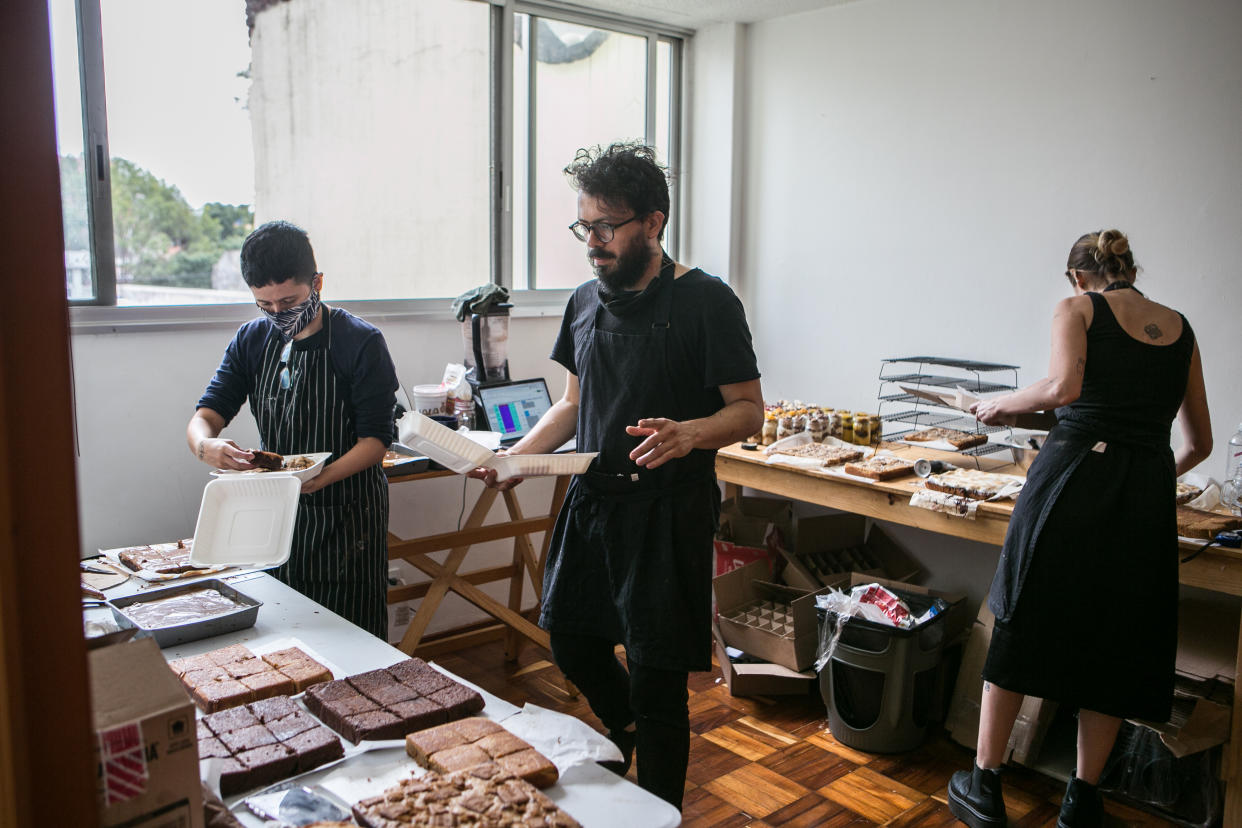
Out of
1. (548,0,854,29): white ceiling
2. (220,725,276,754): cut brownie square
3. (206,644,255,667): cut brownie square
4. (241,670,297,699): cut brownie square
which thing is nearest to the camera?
(220,725,276,754): cut brownie square

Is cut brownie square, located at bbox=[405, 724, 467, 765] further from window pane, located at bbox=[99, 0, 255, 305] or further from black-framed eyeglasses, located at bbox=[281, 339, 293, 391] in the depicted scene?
window pane, located at bbox=[99, 0, 255, 305]

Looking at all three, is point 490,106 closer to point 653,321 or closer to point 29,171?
point 653,321

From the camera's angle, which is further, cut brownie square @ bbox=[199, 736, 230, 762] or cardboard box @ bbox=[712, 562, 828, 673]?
cardboard box @ bbox=[712, 562, 828, 673]

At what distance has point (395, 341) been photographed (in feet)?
12.6

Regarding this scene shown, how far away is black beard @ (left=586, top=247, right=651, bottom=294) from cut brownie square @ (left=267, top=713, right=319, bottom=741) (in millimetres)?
1145

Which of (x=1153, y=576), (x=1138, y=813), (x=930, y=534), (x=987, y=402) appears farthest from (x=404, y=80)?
(x=1138, y=813)

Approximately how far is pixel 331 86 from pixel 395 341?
1.01 meters

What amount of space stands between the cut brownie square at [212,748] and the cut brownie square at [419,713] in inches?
10.7

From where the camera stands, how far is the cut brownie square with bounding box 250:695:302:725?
5.37 feet

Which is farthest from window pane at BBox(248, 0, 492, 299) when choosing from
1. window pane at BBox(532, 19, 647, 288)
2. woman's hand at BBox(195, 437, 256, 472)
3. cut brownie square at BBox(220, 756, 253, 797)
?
cut brownie square at BBox(220, 756, 253, 797)

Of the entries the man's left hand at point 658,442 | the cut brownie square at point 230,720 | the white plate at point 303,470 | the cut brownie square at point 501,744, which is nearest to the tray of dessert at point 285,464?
the white plate at point 303,470

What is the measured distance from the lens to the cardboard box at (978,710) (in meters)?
2.98

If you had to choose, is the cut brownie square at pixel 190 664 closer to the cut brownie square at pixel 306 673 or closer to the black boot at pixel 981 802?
the cut brownie square at pixel 306 673

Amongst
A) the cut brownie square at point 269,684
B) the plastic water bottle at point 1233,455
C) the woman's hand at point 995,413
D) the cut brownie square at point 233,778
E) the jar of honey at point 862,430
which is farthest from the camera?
the jar of honey at point 862,430
